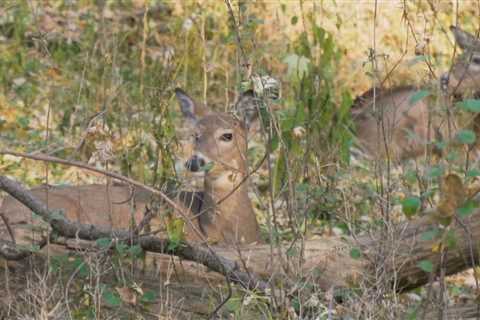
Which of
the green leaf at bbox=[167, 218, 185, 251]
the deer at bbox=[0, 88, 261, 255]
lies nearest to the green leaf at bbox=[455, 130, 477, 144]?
the green leaf at bbox=[167, 218, 185, 251]

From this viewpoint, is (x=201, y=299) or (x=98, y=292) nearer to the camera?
(x=98, y=292)

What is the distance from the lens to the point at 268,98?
4516mm

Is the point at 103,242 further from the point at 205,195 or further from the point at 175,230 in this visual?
the point at 205,195

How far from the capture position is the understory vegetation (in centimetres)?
464

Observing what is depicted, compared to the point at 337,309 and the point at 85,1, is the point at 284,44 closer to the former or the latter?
the point at 85,1

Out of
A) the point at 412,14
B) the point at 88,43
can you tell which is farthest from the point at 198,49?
the point at 412,14

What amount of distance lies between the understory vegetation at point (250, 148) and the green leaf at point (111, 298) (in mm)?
31

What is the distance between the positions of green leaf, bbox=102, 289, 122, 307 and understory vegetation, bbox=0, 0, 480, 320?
3 cm

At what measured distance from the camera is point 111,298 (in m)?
4.80

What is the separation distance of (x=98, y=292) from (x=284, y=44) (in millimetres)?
6525

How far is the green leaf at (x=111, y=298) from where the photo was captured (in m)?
4.79

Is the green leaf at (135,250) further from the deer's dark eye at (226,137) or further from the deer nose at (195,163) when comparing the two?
the deer's dark eye at (226,137)

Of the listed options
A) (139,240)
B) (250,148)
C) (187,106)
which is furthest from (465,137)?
(187,106)

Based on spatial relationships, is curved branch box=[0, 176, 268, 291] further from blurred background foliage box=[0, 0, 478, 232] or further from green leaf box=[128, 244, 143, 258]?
blurred background foliage box=[0, 0, 478, 232]
